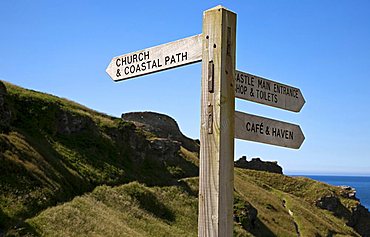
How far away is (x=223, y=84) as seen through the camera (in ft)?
19.0

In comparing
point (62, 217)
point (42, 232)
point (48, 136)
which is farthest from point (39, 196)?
point (48, 136)

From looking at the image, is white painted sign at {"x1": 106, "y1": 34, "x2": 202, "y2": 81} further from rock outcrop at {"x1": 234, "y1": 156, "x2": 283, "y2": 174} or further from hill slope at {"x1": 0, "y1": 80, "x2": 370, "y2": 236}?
rock outcrop at {"x1": 234, "y1": 156, "x2": 283, "y2": 174}

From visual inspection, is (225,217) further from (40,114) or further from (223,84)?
(40,114)

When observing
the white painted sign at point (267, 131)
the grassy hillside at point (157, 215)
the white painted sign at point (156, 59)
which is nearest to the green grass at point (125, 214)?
the grassy hillside at point (157, 215)

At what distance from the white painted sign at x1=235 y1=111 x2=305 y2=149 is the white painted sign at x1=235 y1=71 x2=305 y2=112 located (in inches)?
9.7

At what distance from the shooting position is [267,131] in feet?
21.8

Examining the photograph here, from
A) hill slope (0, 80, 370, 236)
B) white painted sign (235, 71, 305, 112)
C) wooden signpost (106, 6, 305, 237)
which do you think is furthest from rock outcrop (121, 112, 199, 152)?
wooden signpost (106, 6, 305, 237)

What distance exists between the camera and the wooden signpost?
223 inches

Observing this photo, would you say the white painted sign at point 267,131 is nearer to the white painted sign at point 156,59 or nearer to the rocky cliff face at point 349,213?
the white painted sign at point 156,59

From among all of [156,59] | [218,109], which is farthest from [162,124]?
[218,109]

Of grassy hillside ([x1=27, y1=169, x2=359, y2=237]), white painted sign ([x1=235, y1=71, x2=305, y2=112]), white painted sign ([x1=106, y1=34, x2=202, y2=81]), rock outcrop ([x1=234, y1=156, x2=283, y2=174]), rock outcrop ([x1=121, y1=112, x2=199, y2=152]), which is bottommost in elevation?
grassy hillside ([x1=27, y1=169, x2=359, y2=237])

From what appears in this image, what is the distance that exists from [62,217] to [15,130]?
37.5ft

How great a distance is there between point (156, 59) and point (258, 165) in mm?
96931

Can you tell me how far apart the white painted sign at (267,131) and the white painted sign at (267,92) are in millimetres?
247
